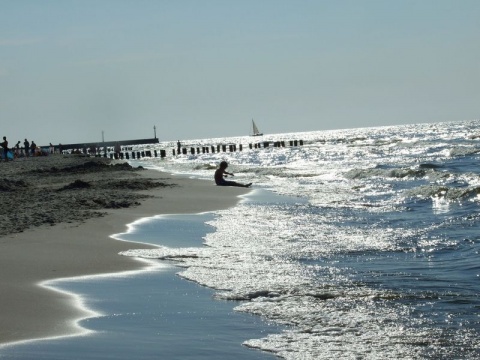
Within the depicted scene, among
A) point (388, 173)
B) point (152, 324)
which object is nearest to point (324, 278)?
point (152, 324)

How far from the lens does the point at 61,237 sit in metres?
11.8

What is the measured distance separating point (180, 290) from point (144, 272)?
1144mm

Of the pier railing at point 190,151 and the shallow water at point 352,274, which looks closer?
the shallow water at point 352,274

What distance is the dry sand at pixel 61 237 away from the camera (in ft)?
21.8

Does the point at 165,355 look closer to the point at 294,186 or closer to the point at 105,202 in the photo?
the point at 105,202

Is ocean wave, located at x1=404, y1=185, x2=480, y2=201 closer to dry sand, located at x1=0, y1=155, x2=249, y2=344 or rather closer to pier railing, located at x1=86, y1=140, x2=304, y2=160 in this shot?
dry sand, located at x1=0, y1=155, x2=249, y2=344

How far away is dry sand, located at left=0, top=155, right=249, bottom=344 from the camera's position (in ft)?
21.8

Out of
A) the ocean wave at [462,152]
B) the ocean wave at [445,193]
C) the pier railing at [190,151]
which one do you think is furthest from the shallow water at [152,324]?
Result: the pier railing at [190,151]

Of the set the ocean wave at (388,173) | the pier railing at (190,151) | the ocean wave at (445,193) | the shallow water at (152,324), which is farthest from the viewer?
the pier railing at (190,151)

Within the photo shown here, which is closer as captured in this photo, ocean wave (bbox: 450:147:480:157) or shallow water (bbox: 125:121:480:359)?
shallow water (bbox: 125:121:480:359)

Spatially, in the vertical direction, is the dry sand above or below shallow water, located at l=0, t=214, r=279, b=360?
above

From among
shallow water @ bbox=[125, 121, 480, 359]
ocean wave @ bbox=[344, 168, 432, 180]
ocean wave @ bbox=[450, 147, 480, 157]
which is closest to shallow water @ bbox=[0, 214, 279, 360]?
shallow water @ bbox=[125, 121, 480, 359]

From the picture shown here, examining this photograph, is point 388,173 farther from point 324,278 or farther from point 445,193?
point 324,278

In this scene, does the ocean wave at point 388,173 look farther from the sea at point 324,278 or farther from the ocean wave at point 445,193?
the sea at point 324,278
